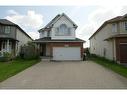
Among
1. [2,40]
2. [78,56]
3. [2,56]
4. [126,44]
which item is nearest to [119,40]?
[126,44]

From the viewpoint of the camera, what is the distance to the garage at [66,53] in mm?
28875

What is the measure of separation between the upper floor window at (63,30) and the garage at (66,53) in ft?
8.08

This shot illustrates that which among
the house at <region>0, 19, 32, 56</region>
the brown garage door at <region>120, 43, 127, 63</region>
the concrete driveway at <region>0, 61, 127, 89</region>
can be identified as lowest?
the concrete driveway at <region>0, 61, 127, 89</region>

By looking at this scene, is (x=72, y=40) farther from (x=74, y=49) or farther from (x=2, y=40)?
(x=2, y=40)

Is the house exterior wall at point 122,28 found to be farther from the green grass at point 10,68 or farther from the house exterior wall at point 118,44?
the green grass at point 10,68

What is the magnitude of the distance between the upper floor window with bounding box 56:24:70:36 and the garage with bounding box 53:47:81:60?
2.46 m

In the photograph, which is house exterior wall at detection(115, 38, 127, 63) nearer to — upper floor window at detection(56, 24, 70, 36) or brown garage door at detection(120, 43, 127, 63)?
brown garage door at detection(120, 43, 127, 63)

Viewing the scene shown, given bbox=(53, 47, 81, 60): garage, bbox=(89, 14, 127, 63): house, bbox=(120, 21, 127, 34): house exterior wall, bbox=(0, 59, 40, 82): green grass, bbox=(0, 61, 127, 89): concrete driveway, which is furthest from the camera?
bbox=(53, 47, 81, 60): garage

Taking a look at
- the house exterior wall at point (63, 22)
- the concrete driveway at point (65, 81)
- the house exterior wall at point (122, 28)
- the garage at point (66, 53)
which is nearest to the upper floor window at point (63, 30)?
the house exterior wall at point (63, 22)

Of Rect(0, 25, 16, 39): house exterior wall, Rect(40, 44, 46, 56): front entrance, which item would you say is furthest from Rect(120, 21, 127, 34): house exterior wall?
Rect(0, 25, 16, 39): house exterior wall

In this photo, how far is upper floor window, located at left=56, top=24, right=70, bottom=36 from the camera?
98.2ft

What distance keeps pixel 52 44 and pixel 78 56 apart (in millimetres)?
4370

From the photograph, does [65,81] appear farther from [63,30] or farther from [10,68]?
[63,30]

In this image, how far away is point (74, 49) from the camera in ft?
95.1
